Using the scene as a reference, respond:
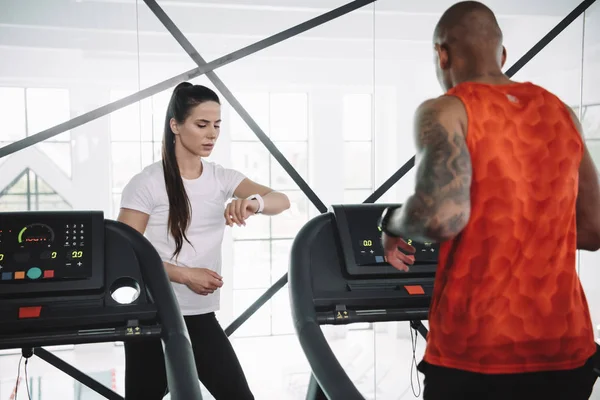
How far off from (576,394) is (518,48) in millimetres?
2543

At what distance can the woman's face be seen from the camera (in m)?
2.00

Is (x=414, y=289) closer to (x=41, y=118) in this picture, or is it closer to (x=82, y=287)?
(x=82, y=287)

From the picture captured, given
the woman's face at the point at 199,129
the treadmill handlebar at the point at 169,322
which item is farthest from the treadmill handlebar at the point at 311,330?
the woman's face at the point at 199,129

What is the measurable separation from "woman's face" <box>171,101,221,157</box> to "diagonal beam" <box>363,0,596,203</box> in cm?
130

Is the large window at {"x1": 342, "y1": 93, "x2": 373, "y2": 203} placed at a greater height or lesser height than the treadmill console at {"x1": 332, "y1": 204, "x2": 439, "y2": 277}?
greater

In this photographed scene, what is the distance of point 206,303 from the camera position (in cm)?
196

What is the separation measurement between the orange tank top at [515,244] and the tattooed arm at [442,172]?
0.03 meters

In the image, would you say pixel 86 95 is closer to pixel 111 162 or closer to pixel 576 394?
pixel 111 162

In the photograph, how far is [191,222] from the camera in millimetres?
1973

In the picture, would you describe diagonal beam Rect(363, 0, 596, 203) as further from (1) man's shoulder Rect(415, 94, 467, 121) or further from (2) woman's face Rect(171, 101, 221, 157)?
(1) man's shoulder Rect(415, 94, 467, 121)

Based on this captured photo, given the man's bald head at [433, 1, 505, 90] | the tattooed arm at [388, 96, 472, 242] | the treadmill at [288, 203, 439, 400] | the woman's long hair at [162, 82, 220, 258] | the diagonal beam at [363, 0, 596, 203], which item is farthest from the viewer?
the diagonal beam at [363, 0, 596, 203]

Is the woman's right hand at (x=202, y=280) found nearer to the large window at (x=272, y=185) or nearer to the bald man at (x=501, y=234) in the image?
the bald man at (x=501, y=234)

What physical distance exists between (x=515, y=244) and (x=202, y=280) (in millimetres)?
1040

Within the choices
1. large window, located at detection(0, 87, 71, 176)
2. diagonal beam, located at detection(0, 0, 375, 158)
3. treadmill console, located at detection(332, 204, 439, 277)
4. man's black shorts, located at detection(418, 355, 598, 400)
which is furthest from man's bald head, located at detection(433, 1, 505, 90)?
large window, located at detection(0, 87, 71, 176)
